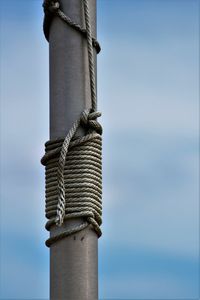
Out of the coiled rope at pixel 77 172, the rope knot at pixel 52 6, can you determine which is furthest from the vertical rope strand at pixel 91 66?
the rope knot at pixel 52 6

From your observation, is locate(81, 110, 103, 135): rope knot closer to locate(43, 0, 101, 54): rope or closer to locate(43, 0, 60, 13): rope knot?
locate(43, 0, 101, 54): rope

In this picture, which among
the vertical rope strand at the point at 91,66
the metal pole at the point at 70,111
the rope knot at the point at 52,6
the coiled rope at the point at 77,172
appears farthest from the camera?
the rope knot at the point at 52,6

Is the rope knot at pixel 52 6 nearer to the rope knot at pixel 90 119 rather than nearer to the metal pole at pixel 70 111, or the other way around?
the metal pole at pixel 70 111

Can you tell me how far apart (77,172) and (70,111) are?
0.32 metres

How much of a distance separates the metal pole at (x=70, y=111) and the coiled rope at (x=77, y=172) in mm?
41

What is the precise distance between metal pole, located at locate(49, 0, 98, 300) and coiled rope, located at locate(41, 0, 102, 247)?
4 cm

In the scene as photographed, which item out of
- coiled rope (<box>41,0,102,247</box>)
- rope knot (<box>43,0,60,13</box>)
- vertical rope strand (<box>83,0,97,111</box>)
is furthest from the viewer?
rope knot (<box>43,0,60,13</box>)

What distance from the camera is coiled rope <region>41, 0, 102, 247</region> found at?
220 inches

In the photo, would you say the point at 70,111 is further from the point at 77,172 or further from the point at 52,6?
the point at 52,6

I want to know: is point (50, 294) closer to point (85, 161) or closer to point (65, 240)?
point (65, 240)

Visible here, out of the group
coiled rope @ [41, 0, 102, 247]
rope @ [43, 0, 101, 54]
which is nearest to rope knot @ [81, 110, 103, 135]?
coiled rope @ [41, 0, 102, 247]

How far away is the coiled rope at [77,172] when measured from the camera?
220 inches

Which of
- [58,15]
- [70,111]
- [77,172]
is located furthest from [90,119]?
[58,15]

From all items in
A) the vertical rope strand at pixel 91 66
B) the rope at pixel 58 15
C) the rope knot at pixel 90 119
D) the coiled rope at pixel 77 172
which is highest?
the rope at pixel 58 15
